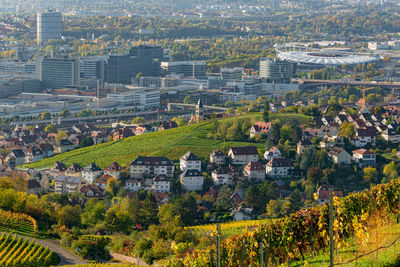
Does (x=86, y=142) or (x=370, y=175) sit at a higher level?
(x=370, y=175)

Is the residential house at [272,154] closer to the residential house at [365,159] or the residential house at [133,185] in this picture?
the residential house at [365,159]

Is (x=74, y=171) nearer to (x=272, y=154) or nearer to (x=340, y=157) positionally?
(x=272, y=154)

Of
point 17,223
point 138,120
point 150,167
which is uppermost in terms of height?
point 17,223

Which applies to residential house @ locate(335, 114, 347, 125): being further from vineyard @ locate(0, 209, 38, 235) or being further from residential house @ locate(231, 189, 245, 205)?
vineyard @ locate(0, 209, 38, 235)

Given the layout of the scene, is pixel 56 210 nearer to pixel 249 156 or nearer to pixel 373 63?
pixel 249 156

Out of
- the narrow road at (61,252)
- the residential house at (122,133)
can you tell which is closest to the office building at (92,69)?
the residential house at (122,133)

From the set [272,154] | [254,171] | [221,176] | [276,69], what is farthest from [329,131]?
[276,69]
